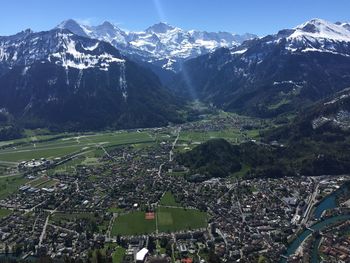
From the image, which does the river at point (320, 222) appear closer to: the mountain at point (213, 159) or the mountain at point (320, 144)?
the mountain at point (320, 144)

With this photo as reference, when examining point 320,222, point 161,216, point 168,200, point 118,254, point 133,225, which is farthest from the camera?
point 168,200

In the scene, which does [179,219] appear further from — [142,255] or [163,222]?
[142,255]

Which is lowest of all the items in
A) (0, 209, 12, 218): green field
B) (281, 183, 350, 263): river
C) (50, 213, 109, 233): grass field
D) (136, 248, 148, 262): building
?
(281, 183, 350, 263): river

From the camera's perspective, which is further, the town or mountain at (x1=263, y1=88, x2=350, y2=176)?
mountain at (x1=263, y1=88, x2=350, y2=176)

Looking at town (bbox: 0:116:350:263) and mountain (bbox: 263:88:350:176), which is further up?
mountain (bbox: 263:88:350:176)

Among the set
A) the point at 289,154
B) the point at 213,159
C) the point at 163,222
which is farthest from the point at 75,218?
the point at 289,154

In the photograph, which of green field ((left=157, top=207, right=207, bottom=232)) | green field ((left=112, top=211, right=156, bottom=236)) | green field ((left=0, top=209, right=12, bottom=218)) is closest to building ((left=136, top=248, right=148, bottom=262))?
green field ((left=112, top=211, right=156, bottom=236))

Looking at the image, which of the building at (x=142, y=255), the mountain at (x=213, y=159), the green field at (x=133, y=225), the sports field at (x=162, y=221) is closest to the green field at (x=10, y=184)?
the green field at (x=133, y=225)

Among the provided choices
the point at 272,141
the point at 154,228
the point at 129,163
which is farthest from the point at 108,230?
the point at 272,141

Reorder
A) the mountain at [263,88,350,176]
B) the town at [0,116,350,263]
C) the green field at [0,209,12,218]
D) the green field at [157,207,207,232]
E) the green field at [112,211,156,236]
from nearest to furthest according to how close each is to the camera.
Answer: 1. the town at [0,116,350,263]
2. the green field at [112,211,156,236]
3. the green field at [157,207,207,232]
4. the green field at [0,209,12,218]
5. the mountain at [263,88,350,176]

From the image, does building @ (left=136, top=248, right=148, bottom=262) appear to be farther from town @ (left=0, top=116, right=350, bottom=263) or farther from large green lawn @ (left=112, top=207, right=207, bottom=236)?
large green lawn @ (left=112, top=207, right=207, bottom=236)

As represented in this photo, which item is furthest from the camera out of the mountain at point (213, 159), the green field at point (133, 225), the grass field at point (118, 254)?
the mountain at point (213, 159)

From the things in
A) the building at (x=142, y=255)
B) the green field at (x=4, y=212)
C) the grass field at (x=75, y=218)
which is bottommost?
the building at (x=142, y=255)
